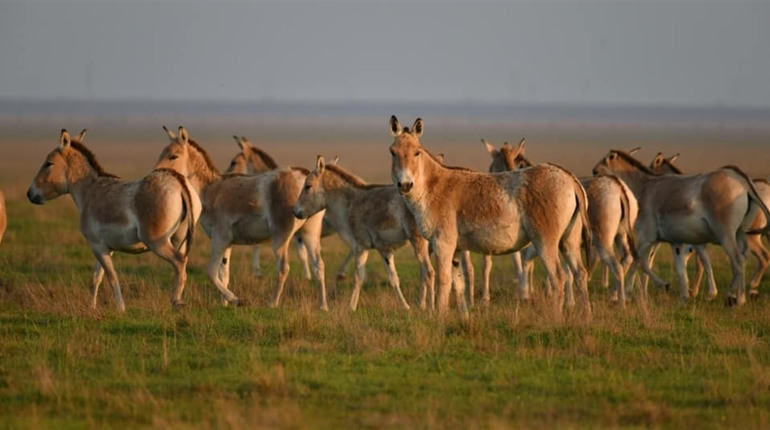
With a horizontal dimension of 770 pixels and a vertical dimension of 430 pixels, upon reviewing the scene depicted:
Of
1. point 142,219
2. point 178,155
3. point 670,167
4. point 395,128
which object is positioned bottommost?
point 142,219

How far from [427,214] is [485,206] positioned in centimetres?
75

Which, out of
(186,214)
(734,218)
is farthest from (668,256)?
(186,214)

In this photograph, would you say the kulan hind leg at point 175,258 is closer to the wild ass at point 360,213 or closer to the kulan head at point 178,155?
the wild ass at point 360,213

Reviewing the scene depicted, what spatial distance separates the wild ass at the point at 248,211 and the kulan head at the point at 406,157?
300cm

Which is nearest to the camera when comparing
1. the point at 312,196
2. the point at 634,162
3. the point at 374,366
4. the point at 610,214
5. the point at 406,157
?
the point at 374,366

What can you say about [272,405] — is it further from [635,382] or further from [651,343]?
[651,343]

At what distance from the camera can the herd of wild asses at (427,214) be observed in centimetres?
1433

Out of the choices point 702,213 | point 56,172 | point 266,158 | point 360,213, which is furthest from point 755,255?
point 56,172

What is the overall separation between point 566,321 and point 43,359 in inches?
241

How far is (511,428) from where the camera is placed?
959 centimetres

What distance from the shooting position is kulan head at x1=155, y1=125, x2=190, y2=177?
57.8ft

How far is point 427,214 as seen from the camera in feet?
47.3

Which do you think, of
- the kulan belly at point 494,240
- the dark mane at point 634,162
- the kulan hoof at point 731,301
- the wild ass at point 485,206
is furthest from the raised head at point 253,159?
the kulan hoof at point 731,301

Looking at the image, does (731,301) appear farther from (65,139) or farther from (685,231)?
(65,139)
